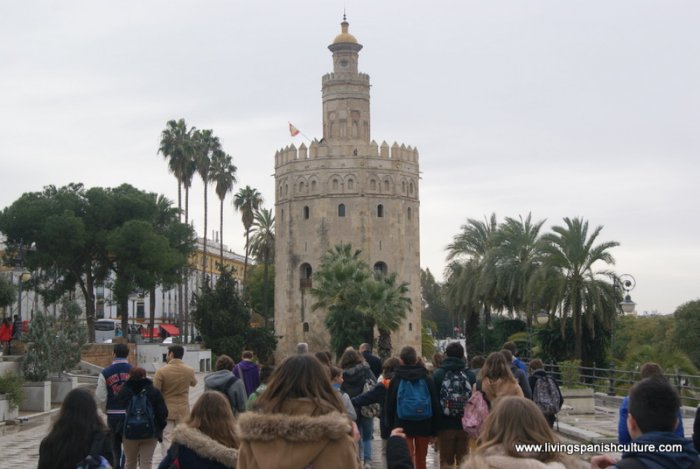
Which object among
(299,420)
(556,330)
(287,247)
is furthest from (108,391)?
(287,247)

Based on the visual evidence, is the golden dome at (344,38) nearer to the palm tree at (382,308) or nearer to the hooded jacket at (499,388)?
the palm tree at (382,308)

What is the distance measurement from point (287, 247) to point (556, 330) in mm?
26904

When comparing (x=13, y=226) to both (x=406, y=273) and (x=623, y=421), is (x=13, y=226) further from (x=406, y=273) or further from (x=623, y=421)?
(x=623, y=421)

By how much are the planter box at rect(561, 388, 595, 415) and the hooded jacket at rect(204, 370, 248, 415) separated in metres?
11.0

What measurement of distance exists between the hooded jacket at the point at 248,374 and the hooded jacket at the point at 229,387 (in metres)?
1.71

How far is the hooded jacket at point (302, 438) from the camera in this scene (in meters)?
4.48

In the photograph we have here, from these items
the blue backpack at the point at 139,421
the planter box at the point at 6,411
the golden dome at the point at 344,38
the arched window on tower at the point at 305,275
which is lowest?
the planter box at the point at 6,411

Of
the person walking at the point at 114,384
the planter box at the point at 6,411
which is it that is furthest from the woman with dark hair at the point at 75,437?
the planter box at the point at 6,411

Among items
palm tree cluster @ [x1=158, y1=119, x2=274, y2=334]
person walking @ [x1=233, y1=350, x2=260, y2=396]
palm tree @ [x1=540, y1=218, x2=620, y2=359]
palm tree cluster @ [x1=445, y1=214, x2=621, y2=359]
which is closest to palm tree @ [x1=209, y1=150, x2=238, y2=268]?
palm tree cluster @ [x1=158, y1=119, x2=274, y2=334]

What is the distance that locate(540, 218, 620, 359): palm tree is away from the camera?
32.3 metres

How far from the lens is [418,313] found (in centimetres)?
5997

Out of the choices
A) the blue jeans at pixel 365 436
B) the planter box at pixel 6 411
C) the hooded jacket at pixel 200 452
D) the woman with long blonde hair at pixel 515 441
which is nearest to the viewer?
the woman with long blonde hair at pixel 515 441

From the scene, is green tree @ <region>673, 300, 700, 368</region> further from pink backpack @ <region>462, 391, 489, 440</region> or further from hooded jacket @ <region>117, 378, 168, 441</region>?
hooded jacket @ <region>117, 378, 168, 441</region>

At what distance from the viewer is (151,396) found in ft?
30.5
